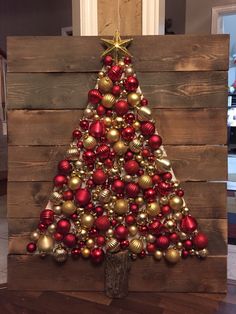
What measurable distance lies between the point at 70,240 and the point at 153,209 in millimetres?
349

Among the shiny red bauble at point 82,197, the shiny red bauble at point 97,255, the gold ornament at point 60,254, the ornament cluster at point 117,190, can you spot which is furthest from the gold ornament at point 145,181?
the gold ornament at point 60,254

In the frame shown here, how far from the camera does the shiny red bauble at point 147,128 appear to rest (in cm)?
123

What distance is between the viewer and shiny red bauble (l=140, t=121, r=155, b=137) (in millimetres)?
1230

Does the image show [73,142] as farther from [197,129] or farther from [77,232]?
[197,129]

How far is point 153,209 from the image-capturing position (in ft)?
4.14

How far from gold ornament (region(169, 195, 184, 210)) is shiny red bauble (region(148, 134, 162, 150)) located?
0.69 ft

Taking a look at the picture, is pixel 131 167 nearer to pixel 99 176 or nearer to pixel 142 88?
pixel 99 176

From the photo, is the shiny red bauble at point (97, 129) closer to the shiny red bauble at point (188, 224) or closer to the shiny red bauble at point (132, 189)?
the shiny red bauble at point (132, 189)

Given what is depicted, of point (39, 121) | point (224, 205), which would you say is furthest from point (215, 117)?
point (39, 121)

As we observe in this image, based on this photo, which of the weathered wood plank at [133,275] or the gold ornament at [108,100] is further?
the weathered wood plank at [133,275]

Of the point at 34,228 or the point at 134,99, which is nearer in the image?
the point at 134,99

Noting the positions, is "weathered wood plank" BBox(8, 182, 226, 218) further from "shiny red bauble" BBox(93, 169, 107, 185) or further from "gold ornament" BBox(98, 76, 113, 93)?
"gold ornament" BBox(98, 76, 113, 93)

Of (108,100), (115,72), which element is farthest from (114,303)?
→ (115,72)

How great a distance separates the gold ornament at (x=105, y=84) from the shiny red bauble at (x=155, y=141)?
0.81 feet
